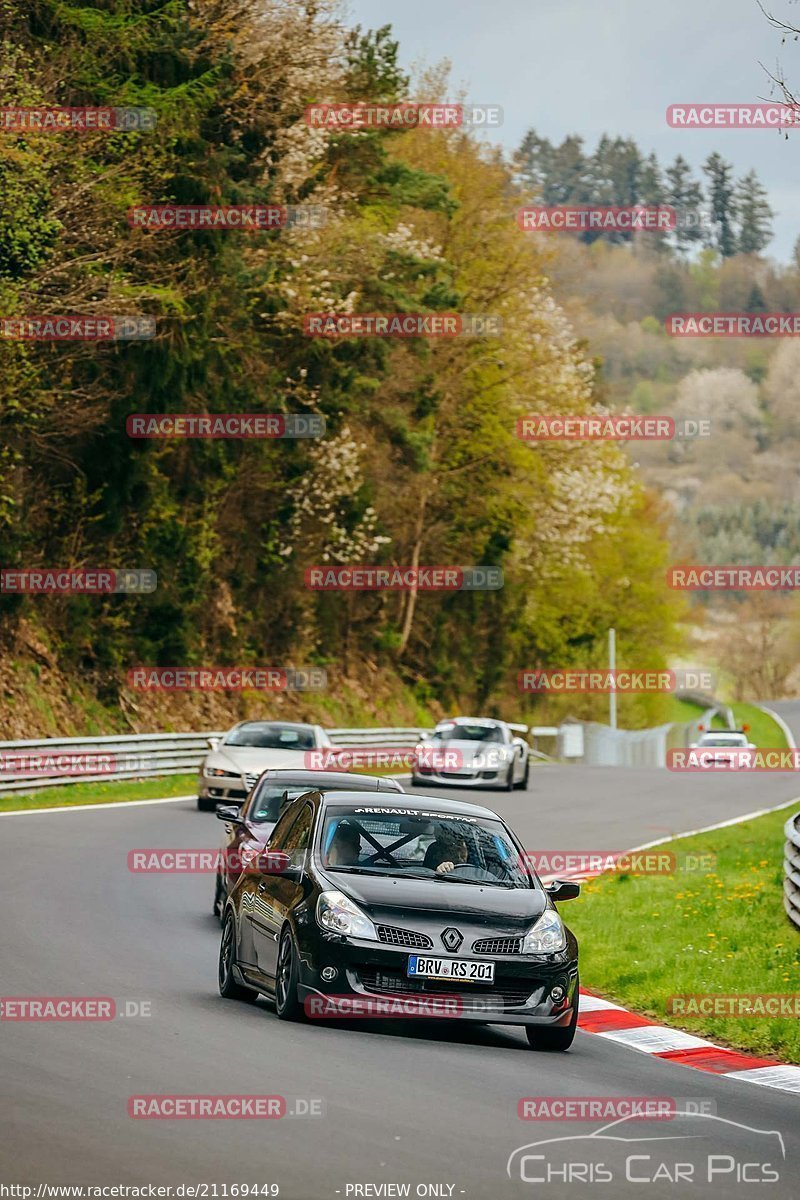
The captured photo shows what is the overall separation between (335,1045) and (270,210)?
33.4m

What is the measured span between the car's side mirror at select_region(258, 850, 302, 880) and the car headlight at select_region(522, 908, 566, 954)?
1.47 metres

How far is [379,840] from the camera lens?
1176 cm

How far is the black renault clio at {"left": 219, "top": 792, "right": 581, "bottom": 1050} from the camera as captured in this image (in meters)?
10.7

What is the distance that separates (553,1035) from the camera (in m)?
11.1

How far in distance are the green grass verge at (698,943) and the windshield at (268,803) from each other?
9.70 ft
